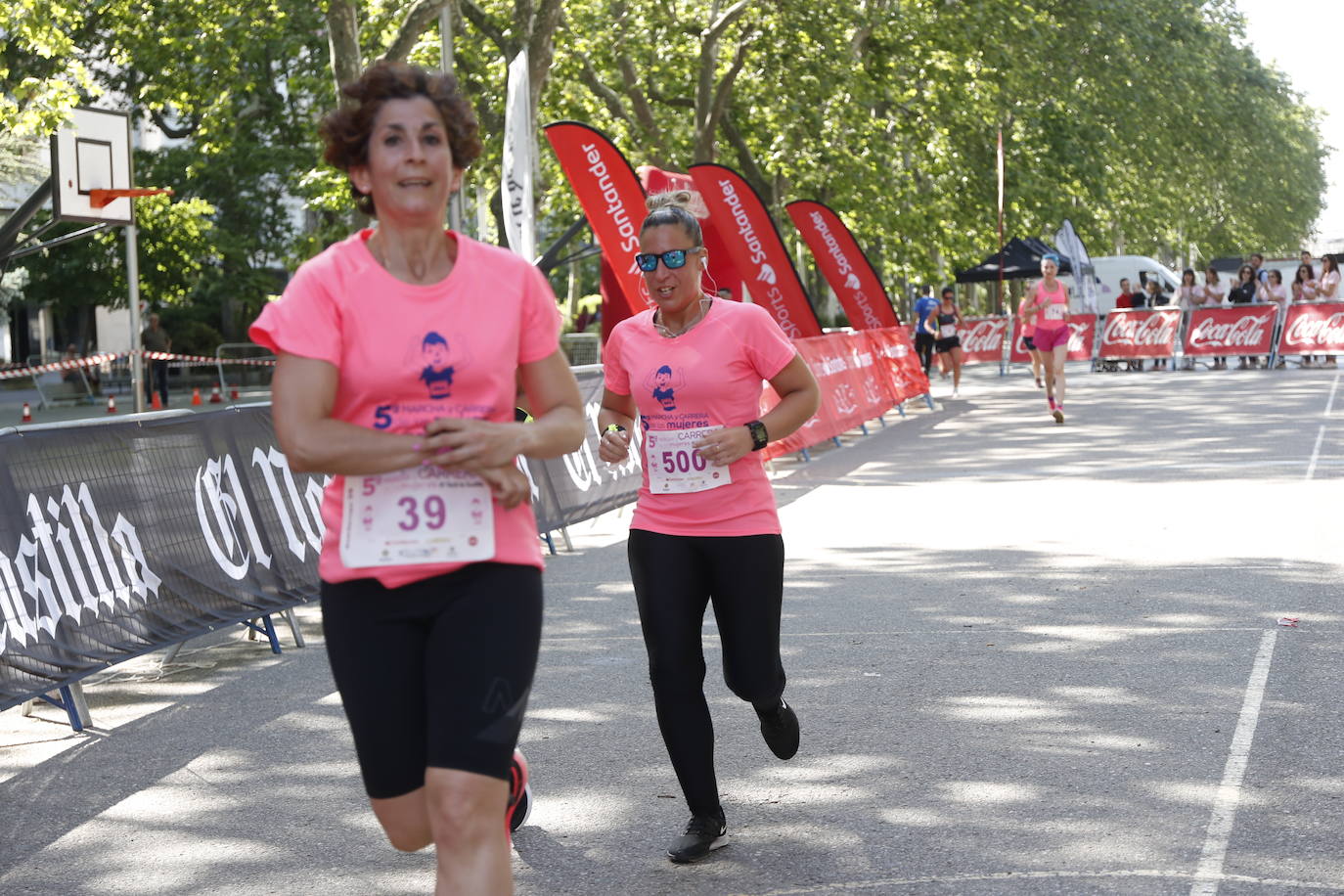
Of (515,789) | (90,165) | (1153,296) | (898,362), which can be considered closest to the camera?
(515,789)

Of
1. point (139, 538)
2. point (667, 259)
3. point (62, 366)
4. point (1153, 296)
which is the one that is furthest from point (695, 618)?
point (1153, 296)

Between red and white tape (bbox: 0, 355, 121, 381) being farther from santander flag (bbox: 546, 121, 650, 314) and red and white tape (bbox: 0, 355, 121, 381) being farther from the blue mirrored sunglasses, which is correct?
the blue mirrored sunglasses

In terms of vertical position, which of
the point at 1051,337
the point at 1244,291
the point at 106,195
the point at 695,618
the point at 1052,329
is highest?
the point at 106,195

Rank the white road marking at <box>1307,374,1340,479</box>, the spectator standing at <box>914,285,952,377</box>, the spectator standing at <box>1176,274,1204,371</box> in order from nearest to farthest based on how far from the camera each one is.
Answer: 1. the white road marking at <box>1307,374,1340,479</box>
2. the spectator standing at <box>914,285,952,377</box>
3. the spectator standing at <box>1176,274,1204,371</box>

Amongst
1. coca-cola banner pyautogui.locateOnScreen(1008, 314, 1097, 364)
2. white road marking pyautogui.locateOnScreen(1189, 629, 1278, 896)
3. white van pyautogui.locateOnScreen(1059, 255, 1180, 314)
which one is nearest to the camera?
white road marking pyautogui.locateOnScreen(1189, 629, 1278, 896)

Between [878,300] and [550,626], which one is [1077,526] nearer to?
[550,626]

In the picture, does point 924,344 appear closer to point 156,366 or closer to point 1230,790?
point 156,366

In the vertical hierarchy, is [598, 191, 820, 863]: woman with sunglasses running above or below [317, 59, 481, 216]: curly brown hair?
below

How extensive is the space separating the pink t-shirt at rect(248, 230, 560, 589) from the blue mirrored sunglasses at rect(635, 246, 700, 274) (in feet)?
5.09

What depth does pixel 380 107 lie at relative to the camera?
11.3ft

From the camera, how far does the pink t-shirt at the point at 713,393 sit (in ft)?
16.3

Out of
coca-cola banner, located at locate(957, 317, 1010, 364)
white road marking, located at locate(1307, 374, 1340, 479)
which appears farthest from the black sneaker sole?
coca-cola banner, located at locate(957, 317, 1010, 364)

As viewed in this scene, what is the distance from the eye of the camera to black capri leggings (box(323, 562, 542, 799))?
3.31 metres

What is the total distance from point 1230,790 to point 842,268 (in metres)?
21.1
